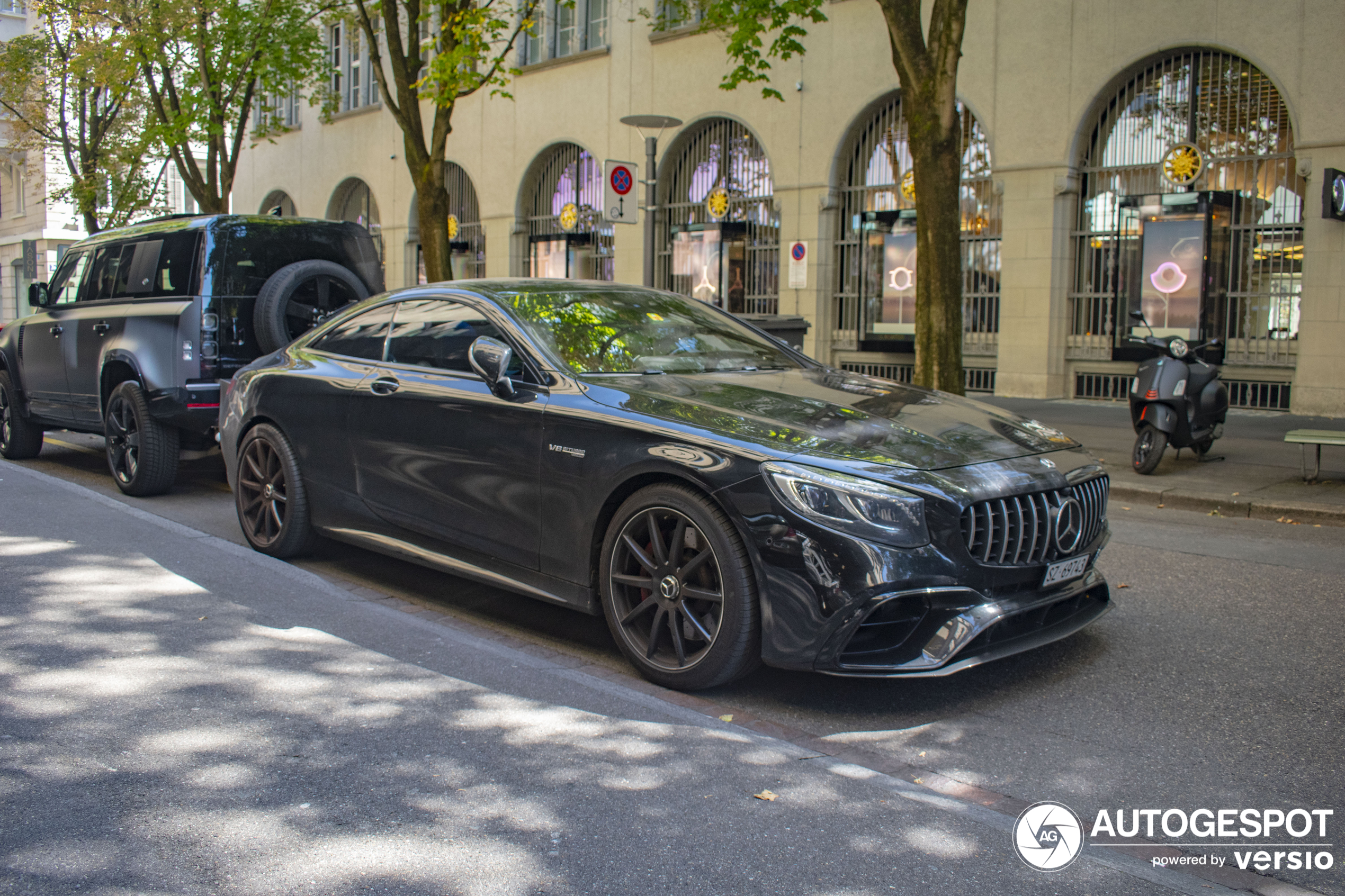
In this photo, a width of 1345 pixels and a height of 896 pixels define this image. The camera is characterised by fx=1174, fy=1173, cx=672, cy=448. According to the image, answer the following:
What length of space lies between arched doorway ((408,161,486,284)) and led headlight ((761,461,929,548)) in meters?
25.1

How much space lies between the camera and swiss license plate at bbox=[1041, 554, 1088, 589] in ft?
13.2

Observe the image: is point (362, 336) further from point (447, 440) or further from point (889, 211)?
point (889, 211)

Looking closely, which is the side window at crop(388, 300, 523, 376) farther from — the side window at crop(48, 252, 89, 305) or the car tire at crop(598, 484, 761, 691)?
the side window at crop(48, 252, 89, 305)

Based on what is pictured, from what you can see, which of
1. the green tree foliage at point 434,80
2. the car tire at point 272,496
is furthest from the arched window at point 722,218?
the car tire at point 272,496

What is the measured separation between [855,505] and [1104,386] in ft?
46.7

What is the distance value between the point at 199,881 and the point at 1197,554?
5770mm

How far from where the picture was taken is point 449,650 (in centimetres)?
454

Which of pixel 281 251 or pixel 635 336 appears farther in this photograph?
pixel 281 251

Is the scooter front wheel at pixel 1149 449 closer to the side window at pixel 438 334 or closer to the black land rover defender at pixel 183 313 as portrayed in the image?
the black land rover defender at pixel 183 313

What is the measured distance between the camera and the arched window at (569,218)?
81.1 ft

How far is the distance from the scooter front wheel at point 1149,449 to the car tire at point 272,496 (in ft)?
22.4

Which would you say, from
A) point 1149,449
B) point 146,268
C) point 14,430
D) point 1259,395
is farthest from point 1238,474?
point 14,430

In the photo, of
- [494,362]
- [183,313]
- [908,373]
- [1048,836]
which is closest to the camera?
[1048,836]

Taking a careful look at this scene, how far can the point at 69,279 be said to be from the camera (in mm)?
9602
